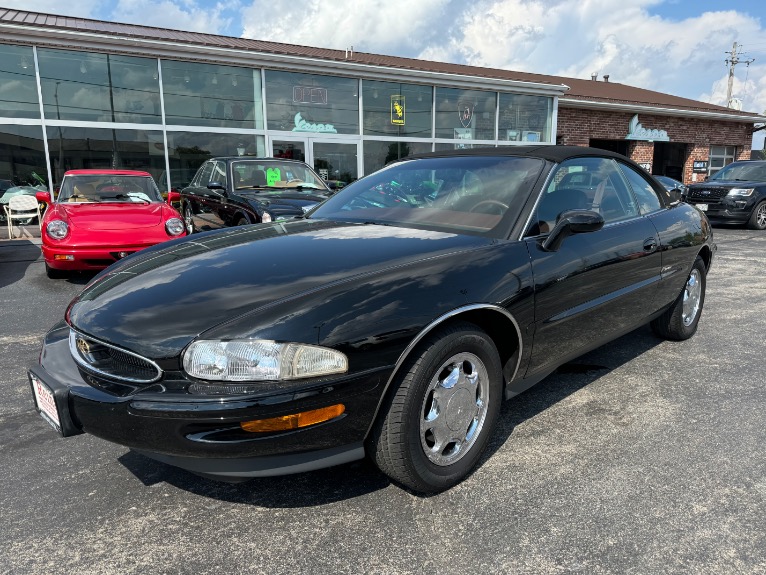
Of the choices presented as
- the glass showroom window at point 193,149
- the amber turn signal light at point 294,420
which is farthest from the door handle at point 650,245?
the glass showroom window at point 193,149

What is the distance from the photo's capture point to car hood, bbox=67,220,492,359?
6.59 ft

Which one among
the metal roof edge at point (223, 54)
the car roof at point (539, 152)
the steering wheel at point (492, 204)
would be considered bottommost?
the steering wheel at point (492, 204)

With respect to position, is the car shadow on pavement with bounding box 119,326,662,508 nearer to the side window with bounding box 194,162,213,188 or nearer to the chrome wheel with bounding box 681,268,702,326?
the chrome wheel with bounding box 681,268,702,326

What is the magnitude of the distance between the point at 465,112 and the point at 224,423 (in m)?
15.5

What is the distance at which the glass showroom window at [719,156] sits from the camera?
23.8m

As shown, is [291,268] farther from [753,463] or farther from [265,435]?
[753,463]

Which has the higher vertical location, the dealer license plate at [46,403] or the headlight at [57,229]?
the headlight at [57,229]

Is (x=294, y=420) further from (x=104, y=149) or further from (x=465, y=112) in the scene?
(x=465, y=112)

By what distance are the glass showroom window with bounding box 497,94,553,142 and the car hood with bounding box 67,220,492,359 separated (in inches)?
589

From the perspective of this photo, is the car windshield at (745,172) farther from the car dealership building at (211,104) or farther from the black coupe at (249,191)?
the black coupe at (249,191)

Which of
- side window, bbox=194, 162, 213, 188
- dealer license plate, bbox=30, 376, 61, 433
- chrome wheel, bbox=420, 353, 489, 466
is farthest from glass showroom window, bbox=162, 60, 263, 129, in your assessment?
chrome wheel, bbox=420, 353, 489, 466

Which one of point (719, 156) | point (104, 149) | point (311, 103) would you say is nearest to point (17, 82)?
point (104, 149)

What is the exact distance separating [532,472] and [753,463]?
1.02 m

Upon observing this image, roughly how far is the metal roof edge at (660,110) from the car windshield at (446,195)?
16.2 m
